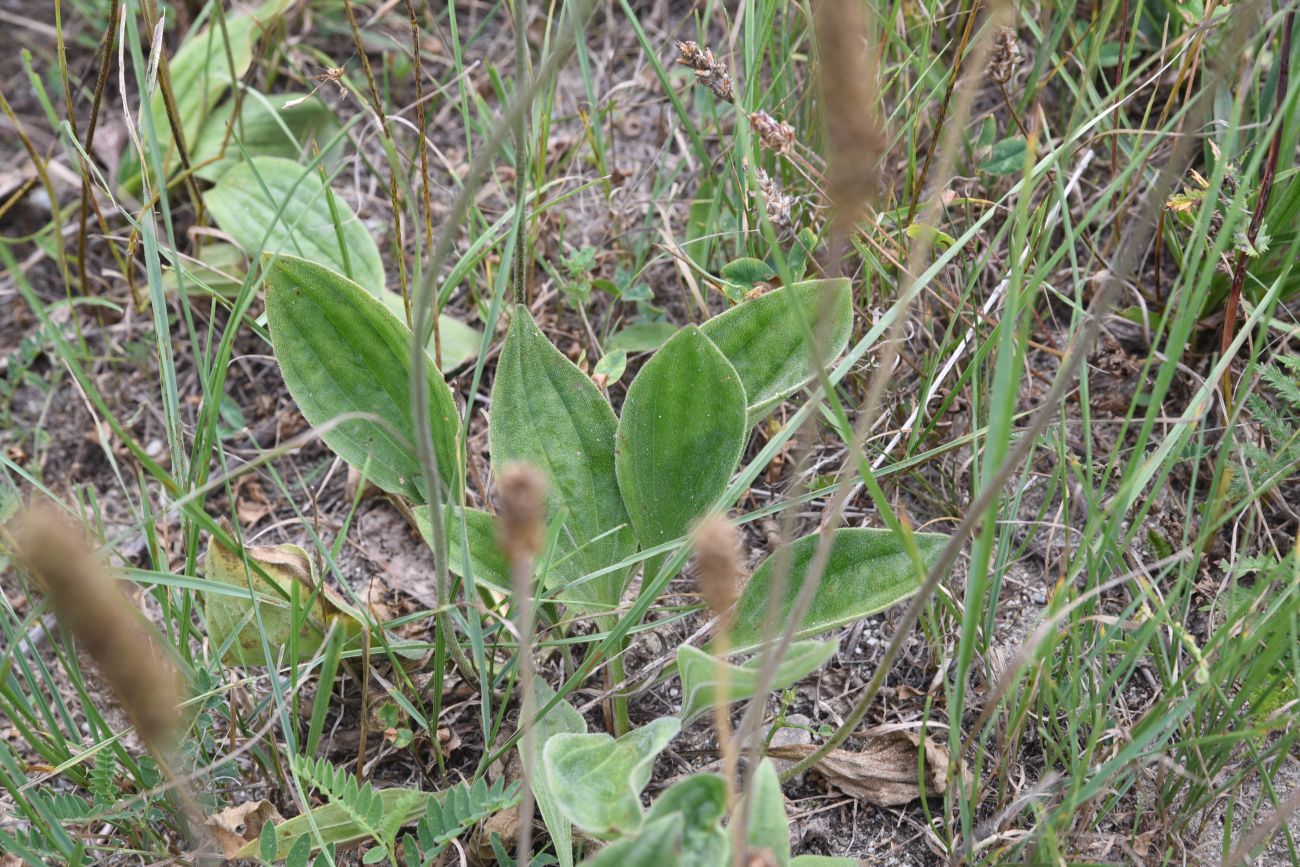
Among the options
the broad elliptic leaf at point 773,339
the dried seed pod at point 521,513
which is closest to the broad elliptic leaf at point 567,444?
the broad elliptic leaf at point 773,339

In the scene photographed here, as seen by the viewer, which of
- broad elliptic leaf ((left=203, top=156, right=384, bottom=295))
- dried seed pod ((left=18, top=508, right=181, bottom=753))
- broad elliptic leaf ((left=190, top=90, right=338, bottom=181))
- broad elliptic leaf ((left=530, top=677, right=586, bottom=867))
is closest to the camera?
dried seed pod ((left=18, top=508, right=181, bottom=753))

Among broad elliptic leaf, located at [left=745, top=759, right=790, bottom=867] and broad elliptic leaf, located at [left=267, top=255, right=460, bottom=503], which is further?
broad elliptic leaf, located at [left=267, top=255, right=460, bottom=503]

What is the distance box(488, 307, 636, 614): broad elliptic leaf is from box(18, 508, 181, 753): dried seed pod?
0.73 meters

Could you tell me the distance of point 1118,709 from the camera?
145 cm

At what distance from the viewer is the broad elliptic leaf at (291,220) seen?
2.02m

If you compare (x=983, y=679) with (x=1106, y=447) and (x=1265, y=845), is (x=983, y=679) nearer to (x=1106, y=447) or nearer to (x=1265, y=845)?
(x=1265, y=845)

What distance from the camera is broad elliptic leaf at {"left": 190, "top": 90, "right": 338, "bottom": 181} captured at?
7.60 feet

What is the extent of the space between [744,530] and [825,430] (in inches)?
8.6

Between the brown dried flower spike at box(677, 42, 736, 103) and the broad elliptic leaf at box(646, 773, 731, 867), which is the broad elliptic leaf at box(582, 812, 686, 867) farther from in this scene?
the brown dried flower spike at box(677, 42, 736, 103)

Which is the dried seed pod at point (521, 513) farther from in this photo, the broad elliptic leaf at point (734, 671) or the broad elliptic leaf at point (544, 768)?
the broad elliptic leaf at point (544, 768)

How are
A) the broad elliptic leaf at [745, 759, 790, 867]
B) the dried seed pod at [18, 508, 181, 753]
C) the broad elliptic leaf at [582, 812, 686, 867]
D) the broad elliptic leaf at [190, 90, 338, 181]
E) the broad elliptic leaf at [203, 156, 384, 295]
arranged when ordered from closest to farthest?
the dried seed pod at [18, 508, 181, 753], the broad elliptic leaf at [582, 812, 686, 867], the broad elliptic leaf at [745, 759, 790, 867], the broad elliptic leaf at [203, 156, 384, 295], the broad elliptic leaf at [190, 90, 338, 181]

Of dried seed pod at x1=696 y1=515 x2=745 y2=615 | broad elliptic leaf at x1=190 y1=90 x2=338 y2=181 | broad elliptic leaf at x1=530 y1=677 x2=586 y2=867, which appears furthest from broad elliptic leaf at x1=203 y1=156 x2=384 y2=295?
dried seed pod at x1=696 y1=515 x2=745 y2=615

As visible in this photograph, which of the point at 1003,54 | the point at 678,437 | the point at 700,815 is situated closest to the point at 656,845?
the point at 700,815

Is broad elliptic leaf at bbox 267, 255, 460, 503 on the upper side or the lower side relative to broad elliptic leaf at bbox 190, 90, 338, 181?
lower
